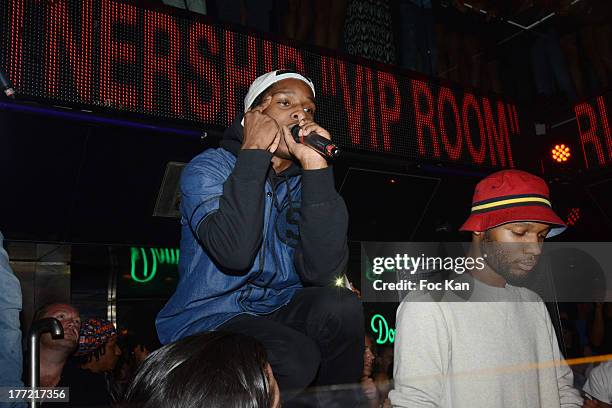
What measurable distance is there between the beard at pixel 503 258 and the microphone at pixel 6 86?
2091 mm

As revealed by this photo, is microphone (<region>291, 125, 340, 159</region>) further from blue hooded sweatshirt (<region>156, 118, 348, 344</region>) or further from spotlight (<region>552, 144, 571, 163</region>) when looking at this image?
spotlight (<region>552, 144, 571, 163</region>)

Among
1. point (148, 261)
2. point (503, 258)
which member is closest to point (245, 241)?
point (503, 258)

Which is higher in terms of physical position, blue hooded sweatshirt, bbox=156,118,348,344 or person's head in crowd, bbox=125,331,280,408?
blue hooded sweatshirt, bbox=156,118,348,344

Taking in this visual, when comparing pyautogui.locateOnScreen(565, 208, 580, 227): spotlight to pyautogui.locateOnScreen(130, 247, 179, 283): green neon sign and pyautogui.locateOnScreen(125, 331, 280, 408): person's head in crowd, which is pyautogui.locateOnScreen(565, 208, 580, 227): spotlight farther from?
pyautogui.locateOnScreen(125, 331, 280, 408): person's head in crowd

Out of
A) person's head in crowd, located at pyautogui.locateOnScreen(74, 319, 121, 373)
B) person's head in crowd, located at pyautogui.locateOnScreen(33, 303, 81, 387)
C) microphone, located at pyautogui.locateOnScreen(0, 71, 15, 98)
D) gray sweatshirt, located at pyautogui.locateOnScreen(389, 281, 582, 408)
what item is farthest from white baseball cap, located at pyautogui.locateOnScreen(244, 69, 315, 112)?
person's head in crowd, located at pyautogui.locateOnScreen(74, 319, 121, 373)

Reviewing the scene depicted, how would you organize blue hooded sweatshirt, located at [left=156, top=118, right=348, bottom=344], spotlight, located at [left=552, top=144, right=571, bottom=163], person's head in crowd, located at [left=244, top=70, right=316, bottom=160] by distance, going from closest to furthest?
blue hooded sweatshirt, located at [left=156, top=118, right=348, bottom=344] → person's head in crowd, located at [left=244, top=70, right=316, bottom=160] → spotlight, located at [left=552, top=144, right=571, bottom=163]

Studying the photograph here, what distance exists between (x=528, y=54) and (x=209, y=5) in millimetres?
3613

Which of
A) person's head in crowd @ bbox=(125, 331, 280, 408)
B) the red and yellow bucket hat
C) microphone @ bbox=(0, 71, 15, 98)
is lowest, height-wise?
person's head in crowd @ bbox=(125, 331, 280, 408)

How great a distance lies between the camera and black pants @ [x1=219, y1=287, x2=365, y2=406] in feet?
5.29

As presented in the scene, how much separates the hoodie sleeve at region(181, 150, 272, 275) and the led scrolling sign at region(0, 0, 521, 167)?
1242mm

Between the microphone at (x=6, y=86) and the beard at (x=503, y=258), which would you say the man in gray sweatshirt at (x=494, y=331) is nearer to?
the beard at (x=503, y=258)

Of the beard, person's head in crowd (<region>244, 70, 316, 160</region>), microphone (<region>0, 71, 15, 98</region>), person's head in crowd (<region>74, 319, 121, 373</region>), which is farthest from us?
person's head in crowd (<region>74, 319, 121, 373</region>)

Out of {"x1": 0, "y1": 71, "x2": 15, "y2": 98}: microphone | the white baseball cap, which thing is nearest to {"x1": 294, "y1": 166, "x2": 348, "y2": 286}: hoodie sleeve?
the white baseball cap

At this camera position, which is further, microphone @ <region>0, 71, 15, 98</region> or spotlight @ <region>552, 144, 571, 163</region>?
spotlight @ <region>552, 144, 571, 163</region>
